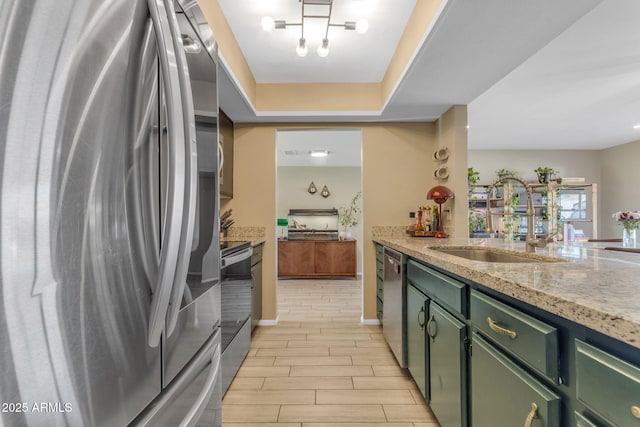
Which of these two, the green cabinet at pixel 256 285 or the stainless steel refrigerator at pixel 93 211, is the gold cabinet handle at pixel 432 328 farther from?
the green cabinet at pixel 256 285

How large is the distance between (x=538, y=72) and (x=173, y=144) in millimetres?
3648

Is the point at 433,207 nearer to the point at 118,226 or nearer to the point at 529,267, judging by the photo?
the point at 529,267

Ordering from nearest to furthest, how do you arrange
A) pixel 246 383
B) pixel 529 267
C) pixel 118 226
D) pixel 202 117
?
pixel 118 226 < pixel 202 117 < pixel 529 267 < pixel 246 383

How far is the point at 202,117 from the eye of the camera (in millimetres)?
1000

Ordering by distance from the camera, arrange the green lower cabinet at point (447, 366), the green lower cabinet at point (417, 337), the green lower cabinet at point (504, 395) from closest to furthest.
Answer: the green lower cabinet at point (504, 395)
the green lower cabinet at point (447, 366)
the green lower cabinet at point (417, 337)

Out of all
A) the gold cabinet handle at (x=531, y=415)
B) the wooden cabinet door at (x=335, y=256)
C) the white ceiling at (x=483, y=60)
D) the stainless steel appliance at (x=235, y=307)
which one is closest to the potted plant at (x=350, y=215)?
the wooden cabinet door at (x=335, y=256)

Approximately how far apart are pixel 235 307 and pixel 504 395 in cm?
171

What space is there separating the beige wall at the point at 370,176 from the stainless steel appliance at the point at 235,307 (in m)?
0.93

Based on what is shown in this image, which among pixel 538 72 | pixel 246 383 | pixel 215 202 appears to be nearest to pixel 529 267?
pixel 215 202

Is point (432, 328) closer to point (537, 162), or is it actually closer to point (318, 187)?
point (318, 187)

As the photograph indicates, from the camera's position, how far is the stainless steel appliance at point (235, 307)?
1932 mm

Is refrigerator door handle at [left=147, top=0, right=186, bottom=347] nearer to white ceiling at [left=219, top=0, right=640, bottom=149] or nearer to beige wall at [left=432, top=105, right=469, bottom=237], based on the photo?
white ceiling at [left=219, top=0, right=640, bottom=149]

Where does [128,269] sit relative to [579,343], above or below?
above

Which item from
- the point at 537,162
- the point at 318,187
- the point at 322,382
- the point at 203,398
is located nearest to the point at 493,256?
the point at 322,382
